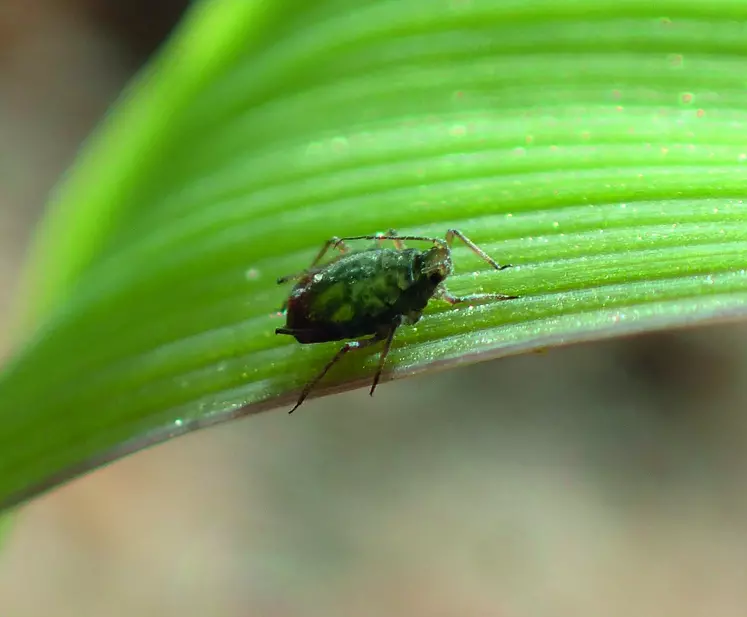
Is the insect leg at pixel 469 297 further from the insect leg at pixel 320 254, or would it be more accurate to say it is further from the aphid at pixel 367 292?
the insect leg at pixel 320 254

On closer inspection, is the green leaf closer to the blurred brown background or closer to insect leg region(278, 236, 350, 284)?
insect leg region(278, 236, 350, 284)

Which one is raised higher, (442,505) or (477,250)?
(477,250)

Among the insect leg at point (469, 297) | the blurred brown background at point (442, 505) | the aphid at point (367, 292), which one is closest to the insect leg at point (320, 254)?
the aphid at point (367, 292)

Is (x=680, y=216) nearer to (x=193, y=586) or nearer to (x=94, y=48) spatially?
(x=193, y=586)

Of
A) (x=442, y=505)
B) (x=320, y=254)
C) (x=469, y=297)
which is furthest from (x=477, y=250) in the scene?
(x=442, y=505)

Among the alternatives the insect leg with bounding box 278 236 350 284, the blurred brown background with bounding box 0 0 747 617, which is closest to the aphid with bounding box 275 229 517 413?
the insect leg with bounding box 278 236 350 284

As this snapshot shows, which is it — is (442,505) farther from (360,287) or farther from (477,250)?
(477,250)
